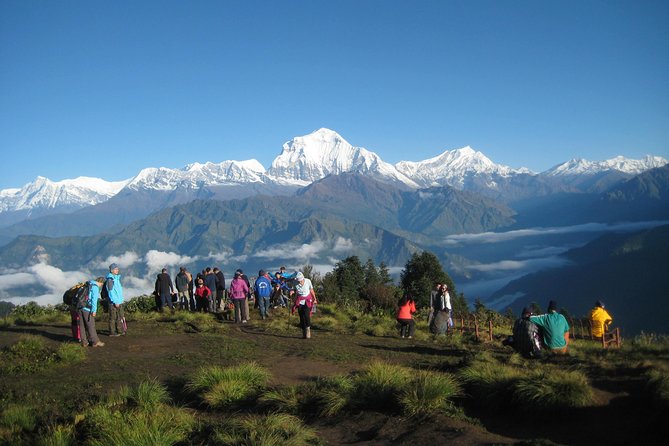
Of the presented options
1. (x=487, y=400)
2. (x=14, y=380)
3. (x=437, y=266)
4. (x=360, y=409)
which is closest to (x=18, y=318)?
(x=14, y=380)

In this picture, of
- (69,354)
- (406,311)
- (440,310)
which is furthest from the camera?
(440,310)

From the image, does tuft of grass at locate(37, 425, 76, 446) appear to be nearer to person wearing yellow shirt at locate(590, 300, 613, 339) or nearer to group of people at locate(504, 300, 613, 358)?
group of people at locate(504, 300, 613, 358)

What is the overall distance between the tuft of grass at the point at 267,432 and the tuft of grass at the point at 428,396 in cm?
150

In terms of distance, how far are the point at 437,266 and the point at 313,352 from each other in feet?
215

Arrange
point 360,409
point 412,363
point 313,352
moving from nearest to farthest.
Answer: point 360,409
point 412,363
point 313,352

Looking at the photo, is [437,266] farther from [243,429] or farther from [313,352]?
[243,429]

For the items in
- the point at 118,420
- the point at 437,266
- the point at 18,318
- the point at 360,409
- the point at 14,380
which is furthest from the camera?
the point at 437,266

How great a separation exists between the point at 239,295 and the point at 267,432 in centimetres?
1243

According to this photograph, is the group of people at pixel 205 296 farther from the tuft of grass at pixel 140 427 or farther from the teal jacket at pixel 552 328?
the tuft of grass at pixel 140 427

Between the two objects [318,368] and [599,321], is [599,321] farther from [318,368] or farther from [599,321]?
[318,368]

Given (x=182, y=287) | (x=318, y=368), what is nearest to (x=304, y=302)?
(x=318, y=368)

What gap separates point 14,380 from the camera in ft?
34.7

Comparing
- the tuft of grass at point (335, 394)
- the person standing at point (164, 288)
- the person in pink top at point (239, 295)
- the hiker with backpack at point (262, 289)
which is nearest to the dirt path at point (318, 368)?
the tuft of grass at point (335, 394)

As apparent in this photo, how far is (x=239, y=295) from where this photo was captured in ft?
61.9
